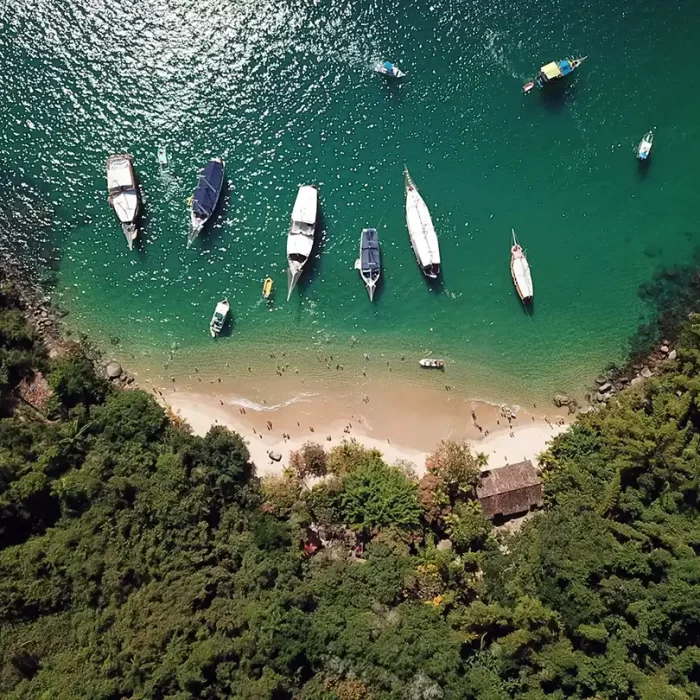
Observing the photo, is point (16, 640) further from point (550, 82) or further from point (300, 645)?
point (550, 82)

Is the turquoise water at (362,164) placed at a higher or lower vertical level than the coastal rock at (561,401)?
higher

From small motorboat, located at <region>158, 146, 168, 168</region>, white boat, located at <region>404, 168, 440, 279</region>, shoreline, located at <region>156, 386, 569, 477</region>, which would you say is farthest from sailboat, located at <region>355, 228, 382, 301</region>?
small motorboat, located at <region>158, 146, 168, 168</region>

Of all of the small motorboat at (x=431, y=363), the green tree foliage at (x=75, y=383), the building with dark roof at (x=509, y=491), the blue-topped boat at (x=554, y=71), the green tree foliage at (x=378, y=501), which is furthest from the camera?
the blue-topped boat at (x=554, y=71)

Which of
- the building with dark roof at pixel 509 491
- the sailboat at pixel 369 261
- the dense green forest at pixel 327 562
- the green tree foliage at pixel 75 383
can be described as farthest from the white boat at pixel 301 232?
the building with dark roof at pixel 509 491

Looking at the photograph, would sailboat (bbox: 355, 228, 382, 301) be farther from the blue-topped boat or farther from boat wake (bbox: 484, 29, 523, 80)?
the blue-topped boat

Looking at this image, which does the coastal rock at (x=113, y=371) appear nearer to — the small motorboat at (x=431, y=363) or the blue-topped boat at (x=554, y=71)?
the small motorboat at (x=431, y=363)

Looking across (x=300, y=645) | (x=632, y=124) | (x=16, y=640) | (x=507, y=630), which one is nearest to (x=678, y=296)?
(x=632, y=124)
